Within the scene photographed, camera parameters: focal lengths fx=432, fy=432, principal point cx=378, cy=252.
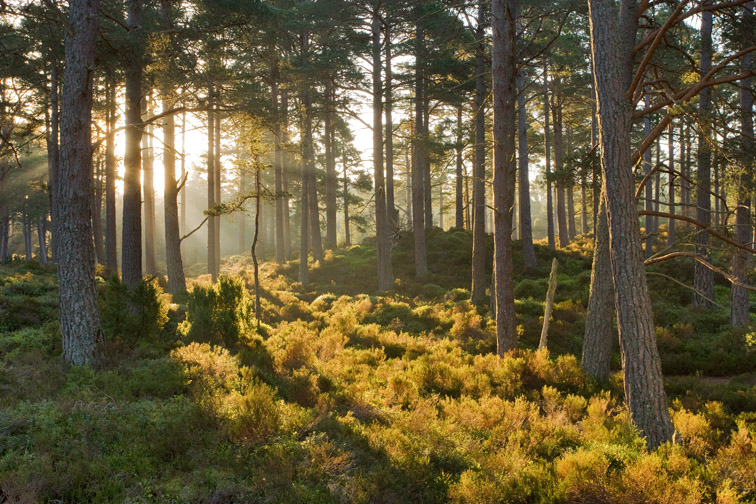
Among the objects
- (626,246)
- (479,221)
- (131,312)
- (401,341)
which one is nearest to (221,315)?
(131,312)

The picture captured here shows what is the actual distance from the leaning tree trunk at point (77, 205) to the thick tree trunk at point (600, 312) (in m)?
8.79

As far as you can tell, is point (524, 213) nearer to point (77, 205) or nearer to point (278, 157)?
point (278, 157)

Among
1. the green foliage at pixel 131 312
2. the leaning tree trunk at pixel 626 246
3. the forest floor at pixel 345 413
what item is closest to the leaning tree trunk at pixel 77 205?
the forest floor at pixel 345 413

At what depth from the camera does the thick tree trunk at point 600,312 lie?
7.33 metres

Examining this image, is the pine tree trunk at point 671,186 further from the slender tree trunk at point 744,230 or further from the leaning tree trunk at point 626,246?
the leaning tree trunk at point 626,246

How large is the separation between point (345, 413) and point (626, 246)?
4.43 meters

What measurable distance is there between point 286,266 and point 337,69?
12.0 metres

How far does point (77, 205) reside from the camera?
25.2 ft

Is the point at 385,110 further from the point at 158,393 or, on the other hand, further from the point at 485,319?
the point at 158,393

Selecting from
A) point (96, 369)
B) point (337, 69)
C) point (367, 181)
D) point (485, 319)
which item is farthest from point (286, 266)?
point (96, 369)

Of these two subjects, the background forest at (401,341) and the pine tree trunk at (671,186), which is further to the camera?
the pine tree trunk at (671,186)

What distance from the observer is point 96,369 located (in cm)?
740

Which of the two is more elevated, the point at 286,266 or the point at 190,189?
the point at 190,189

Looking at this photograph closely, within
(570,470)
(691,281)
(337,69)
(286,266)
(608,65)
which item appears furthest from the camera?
(286,266)
